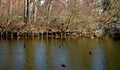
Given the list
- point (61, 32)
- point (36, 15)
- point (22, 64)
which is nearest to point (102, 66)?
point (22, 64)

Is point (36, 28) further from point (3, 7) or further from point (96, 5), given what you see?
point (96, 5)

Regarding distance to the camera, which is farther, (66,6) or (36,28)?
(66,6)

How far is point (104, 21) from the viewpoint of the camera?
45.2 metres

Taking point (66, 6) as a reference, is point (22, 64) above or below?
below

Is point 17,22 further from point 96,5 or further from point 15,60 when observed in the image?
point 15,60

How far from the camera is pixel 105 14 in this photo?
45375mm

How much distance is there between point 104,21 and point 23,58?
25.5m

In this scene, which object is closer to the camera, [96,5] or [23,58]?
[23,58]

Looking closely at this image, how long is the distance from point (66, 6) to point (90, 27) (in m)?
5.03

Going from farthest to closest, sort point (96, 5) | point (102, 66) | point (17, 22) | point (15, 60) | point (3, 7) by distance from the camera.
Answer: point (96, 5) → point (3, 7) → point (17, 22) → point (15, 60) → point (102, 66)

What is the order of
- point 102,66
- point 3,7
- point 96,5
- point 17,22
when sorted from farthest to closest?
point 96,5 → point 3,7 → point 17,22 → point 102,66

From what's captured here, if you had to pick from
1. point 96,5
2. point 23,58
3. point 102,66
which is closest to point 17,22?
point 96,5

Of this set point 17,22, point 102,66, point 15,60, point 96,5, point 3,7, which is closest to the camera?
point 102,66

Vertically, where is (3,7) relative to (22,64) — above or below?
above
